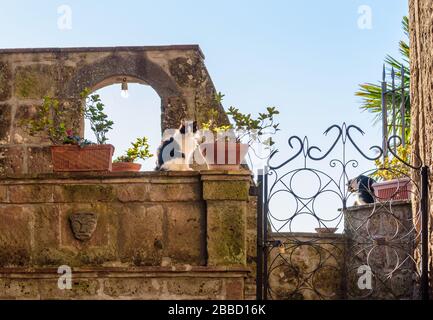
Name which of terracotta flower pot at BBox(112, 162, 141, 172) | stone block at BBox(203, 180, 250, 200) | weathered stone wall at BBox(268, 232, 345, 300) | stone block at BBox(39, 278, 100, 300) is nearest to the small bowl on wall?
weathered stone wall at BBox(268, 232, 345, 300)

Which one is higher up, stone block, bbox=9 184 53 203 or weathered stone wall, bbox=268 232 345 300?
stone block, bbox=9 184 53 203

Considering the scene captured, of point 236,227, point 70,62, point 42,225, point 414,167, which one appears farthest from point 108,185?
point 70,62

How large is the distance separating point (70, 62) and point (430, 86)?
13.1ft

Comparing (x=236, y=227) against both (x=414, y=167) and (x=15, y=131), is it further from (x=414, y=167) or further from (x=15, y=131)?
(x=15, y=131)

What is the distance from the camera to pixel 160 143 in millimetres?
7238

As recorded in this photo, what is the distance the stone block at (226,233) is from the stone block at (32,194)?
1217 millimetres

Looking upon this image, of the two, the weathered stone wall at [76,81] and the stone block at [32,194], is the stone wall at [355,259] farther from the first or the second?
the stone block at [32,194]

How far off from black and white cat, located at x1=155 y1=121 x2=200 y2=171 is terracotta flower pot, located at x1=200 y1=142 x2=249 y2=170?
8.4 inches

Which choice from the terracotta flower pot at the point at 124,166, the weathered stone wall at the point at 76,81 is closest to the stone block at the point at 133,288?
the terracotta flower pot at the point at 124,166

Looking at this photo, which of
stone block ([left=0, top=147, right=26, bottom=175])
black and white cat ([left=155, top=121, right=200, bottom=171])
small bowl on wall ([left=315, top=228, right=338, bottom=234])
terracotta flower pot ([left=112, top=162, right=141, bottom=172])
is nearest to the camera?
black and white cat ([left=155, top=121, right=200, bottom=171])

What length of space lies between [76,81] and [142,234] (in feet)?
11.0

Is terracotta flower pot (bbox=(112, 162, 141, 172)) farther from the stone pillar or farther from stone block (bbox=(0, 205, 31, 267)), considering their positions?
the stone pillar

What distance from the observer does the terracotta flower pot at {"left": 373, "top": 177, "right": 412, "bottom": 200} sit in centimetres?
799

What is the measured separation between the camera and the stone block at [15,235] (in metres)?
6.38
